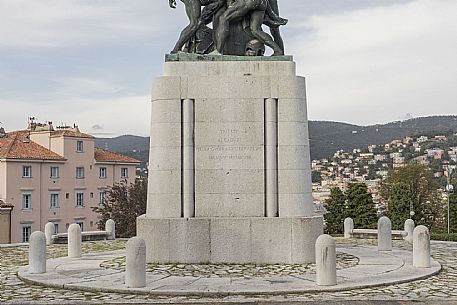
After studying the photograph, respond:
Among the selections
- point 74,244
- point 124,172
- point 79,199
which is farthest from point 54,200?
point 74,244

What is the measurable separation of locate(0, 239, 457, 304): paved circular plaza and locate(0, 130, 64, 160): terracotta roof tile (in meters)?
42.1

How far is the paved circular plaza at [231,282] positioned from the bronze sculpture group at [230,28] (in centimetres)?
590

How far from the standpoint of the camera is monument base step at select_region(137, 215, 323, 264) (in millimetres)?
15492

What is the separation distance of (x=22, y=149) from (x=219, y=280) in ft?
162

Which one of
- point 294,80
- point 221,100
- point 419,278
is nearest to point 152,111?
point 221,100

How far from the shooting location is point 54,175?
61.2 metres

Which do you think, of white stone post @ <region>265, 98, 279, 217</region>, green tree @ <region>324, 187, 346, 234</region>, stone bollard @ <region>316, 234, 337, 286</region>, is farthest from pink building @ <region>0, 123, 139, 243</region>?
stone bollard @ <region>316, 234, 337, 286</region>

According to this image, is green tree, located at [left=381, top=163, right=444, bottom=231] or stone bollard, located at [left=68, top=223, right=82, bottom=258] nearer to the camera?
stone bollard, located at [left=68, top=223, right=82, bottom=258]

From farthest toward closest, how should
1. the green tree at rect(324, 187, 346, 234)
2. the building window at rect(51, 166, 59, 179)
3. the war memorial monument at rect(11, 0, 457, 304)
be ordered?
the building window at rect(51, 166, 59, 179) < the green tree at rect(324, 187, 346, 234) < the war memorial monument at rect(11, 0, 457, 304)

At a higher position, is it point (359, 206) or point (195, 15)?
point (195, 15)

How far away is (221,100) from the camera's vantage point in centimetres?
1630

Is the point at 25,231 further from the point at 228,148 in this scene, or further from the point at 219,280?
the point at 219,280

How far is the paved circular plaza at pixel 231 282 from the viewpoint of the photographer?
458 inches

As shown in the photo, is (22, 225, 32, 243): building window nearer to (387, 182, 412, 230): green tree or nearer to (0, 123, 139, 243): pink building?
(0, 123, 139, 243): pink building
